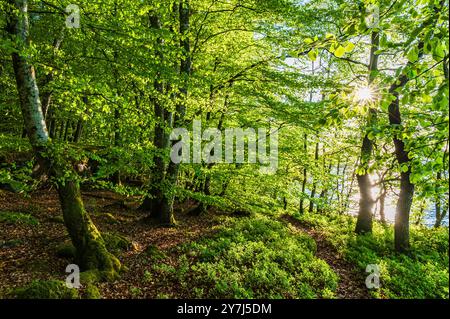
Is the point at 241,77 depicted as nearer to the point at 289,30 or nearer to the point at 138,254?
the point at 289,30

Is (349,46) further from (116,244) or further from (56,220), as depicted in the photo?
(56,220)

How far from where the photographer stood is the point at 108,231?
1192 centimetres

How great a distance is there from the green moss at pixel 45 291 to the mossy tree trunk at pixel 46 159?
4.96 feet

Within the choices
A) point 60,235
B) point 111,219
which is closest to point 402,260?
point 111,219

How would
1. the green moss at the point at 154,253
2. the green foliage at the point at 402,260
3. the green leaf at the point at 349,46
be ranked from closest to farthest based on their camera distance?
1. the green leaf at the point at 349,46
2. the green foliage at the point at 402,260
3. the green moss at the point at 154,253

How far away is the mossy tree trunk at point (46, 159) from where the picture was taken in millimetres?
6617

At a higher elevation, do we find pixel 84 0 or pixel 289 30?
pixel 289 30

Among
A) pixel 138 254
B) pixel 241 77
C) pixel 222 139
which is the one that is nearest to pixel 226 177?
pixel 222 139

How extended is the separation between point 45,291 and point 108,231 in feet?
20.2

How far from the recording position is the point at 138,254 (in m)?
→ 9.65

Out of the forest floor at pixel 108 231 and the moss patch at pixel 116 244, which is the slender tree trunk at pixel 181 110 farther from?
the moss patch at pixel 116 244

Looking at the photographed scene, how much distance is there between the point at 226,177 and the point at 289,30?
7047mm

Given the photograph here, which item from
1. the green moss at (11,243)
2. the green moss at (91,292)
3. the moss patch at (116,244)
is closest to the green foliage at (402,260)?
the green moss at (91,292)

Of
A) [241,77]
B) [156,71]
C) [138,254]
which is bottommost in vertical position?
[138,254]
